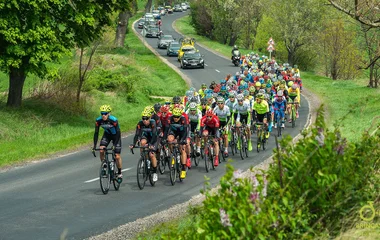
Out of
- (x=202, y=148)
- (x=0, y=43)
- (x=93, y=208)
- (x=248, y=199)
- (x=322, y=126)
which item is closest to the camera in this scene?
(x=248, y=199)

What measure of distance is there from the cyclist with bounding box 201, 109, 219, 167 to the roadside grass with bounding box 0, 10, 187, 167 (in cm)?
549

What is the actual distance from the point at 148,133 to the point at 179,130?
1.35 metres

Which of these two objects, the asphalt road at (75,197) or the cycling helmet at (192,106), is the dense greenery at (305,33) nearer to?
the cycling helmet at (192,106)

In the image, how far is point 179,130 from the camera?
62.1 feet

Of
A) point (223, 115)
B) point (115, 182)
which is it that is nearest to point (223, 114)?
point (223, 115)

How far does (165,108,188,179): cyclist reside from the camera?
1861 cm

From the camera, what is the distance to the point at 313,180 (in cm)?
760

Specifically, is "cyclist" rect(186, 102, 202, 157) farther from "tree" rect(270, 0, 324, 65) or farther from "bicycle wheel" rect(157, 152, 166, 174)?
"tree" rect(270, 0, 324, 65)

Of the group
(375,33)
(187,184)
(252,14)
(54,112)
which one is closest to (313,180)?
(187,184)

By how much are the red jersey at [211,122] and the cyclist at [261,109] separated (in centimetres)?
411

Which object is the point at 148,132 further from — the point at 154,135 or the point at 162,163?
the point at 162,163

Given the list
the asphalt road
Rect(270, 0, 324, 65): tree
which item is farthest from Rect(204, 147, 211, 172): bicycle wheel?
Rect(270, 0, 324, 65): tree

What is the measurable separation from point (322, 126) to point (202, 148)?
13.1 m

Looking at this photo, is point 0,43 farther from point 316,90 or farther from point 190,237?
point 316,90
